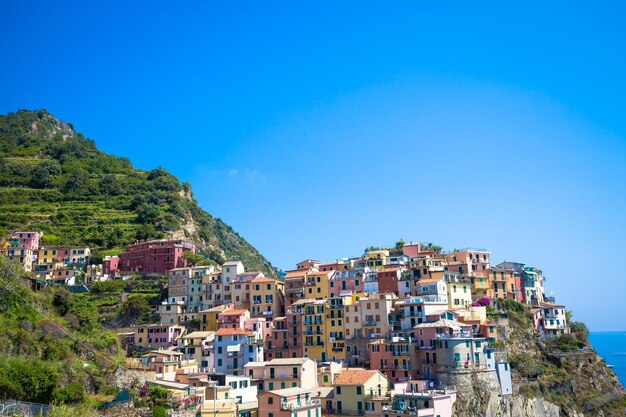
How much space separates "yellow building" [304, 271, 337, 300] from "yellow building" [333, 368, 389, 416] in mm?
19098

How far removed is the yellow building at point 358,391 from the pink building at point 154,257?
4077 cm

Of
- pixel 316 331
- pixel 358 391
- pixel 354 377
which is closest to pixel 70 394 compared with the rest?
pixel 358 391

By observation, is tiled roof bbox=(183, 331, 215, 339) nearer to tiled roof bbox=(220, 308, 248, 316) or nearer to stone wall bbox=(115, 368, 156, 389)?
tiled roof bbox=(220, 308, 248, 316)

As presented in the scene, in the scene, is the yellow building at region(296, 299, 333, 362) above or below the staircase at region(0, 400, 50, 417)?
above

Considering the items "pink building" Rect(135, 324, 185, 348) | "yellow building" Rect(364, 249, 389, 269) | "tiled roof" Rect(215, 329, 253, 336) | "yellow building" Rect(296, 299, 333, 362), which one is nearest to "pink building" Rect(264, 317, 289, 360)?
"yellow building" Rect(296, 299, 333, 362)

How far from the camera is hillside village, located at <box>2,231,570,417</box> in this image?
179ft

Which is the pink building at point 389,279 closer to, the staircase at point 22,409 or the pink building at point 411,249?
the pink building at point 411,249

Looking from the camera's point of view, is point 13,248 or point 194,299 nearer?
point 194,299

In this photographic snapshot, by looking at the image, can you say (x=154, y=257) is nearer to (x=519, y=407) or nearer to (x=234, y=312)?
(x=234, y=312)

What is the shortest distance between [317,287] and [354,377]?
807 inches

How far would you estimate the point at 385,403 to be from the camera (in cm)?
5344

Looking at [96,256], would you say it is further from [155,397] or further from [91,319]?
[155,397]

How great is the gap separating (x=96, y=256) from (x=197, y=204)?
38.9 metres

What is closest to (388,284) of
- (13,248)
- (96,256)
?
(96,256)
